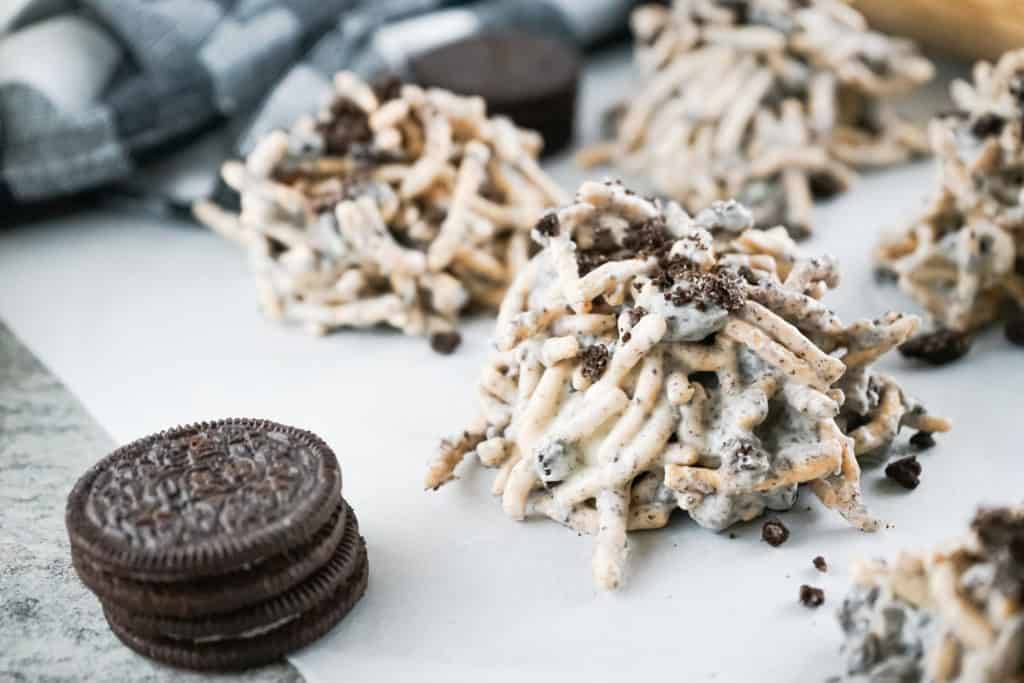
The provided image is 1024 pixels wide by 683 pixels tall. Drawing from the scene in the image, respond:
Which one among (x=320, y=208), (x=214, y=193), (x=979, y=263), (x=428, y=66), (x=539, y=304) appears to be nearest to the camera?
(x=539, y=304)

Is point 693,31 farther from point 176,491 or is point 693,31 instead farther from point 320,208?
point 176,491

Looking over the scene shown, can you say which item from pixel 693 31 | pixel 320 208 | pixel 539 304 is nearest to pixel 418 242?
pixel 320 208

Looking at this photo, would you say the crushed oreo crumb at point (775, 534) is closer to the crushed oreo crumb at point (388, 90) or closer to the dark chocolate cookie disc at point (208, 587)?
the dark chocolate cookie disc at point (208, 587)

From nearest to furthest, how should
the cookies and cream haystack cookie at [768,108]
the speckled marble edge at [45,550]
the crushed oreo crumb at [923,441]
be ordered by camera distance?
the speckled marble edge at [45,550]
the crushed oreo crumb at [923,441]
the cookies and cream haystack cookie at [768,108]

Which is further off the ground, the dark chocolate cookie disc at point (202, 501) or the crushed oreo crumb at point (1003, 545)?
→ the crushed oreo crumb at point (1003, 545)

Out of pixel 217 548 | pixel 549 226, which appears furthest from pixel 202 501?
pixel 549 226

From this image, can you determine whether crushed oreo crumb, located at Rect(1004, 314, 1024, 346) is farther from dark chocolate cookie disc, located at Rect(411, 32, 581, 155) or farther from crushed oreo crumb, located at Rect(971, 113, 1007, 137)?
dark chocolate cookie disc, located at Rect(411, 32, 581, 155)

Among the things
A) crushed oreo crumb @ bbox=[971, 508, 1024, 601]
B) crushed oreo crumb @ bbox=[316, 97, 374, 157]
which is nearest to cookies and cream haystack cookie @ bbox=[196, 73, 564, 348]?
crushed oreo crumb @ bbox=[316, 97, 374, 157]

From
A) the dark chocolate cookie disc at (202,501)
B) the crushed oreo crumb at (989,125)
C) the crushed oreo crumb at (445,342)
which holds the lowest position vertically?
the crushed oreo crumb at (445,342)

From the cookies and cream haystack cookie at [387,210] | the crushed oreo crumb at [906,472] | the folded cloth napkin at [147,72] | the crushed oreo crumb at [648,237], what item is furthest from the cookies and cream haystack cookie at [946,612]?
the folded cloth napkin at [147,72]
